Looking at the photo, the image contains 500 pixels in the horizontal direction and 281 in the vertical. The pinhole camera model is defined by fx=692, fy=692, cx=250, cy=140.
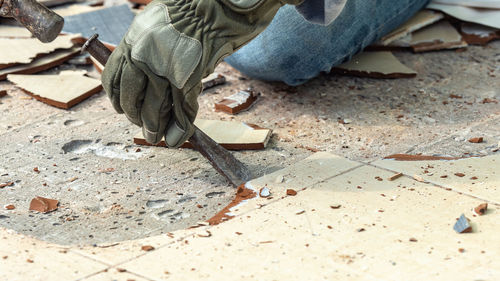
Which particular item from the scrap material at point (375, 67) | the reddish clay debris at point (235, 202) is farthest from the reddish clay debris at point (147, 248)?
the scrap material at point (375, 67)

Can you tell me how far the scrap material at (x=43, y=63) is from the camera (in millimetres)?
3967

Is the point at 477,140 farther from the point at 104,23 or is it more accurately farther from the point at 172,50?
the point at 104,23

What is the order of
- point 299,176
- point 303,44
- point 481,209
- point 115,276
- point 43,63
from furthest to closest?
point 43,63 → point 303,44 → point 299,176 → point 481,209 → point 115,276

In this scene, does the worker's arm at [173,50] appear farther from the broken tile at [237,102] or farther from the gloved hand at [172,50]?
the broken tile at [237,102]

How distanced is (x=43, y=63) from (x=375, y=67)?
1.92m

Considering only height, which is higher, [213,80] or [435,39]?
[435,39]

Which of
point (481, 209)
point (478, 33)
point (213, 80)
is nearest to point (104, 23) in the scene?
point (213, 80)

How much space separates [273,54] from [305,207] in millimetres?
1277

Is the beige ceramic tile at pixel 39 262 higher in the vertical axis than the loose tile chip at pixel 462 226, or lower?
lower

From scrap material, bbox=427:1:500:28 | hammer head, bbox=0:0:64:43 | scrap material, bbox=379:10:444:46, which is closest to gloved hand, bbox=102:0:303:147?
hammer head, bbox=0:0:64:43

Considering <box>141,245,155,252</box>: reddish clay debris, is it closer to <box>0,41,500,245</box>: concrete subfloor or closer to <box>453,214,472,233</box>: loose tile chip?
<box>0,41,500,245</box>: concrete subfloor

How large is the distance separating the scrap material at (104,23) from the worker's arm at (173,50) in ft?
6.05

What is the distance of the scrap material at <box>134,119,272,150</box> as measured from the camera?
3.05 meters

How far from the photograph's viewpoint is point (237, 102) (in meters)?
3.50
